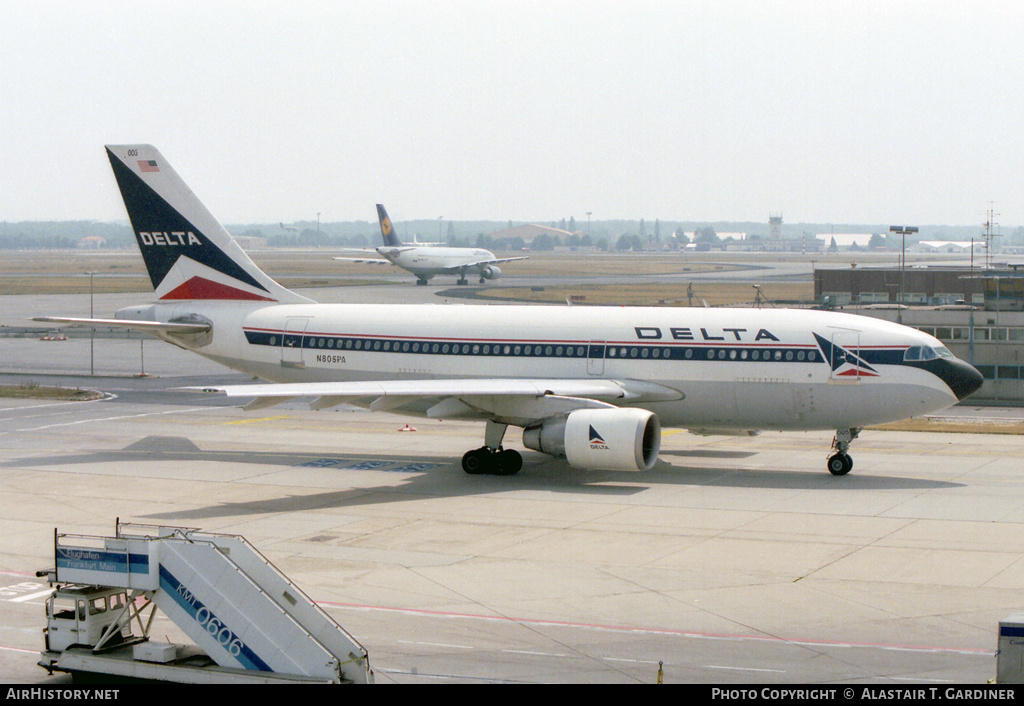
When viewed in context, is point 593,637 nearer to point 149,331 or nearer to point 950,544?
point 950,544

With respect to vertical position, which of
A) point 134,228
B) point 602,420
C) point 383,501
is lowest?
point 383,501

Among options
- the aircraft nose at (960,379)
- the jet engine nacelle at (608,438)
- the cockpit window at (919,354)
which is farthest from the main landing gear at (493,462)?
the aircraft nose at (960,379)

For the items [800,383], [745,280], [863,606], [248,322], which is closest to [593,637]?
[863,606]

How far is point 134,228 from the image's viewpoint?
4225 cm

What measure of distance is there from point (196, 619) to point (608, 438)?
17.9m

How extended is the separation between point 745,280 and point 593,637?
13929 cm

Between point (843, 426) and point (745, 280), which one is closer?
point (843, 426)

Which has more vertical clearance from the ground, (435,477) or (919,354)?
(919,354)

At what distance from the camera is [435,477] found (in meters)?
36.3

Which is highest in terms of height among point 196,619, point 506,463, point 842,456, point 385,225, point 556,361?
point 385,225

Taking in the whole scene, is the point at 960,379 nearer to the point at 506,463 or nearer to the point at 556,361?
the point at 556,361

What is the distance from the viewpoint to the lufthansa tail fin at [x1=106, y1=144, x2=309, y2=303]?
41562 mm

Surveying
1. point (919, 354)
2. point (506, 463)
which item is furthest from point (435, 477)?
point (919, 354)

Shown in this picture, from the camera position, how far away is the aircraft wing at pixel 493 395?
3425 cm
